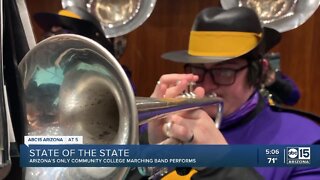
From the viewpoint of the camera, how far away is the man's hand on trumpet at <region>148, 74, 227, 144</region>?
870 millimetres

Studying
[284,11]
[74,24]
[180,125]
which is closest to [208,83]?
[180,125]

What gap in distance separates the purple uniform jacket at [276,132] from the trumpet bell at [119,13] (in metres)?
0.53

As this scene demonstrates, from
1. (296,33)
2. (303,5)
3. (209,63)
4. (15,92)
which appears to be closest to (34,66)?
(15,92)

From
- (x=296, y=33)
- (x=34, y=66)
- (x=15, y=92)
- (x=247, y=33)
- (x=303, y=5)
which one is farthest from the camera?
(x=296, y=33)

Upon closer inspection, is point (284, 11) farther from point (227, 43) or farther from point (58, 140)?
point (58, 140)

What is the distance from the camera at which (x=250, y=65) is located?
46.4 inches

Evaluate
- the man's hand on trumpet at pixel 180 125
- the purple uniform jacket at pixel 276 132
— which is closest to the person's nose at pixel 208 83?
the purple uniform jacket at pixel 276 132

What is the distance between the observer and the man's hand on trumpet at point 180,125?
87cm

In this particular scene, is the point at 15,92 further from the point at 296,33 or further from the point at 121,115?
the point at 296,33

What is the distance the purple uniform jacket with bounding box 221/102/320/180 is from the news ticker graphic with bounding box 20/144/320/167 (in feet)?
0.29

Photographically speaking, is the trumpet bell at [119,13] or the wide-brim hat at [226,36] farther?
the trumpet bell at [119,13]

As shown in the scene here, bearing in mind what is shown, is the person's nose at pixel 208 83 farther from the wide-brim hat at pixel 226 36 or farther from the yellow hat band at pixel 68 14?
the yellow hat band at pixel 68 14

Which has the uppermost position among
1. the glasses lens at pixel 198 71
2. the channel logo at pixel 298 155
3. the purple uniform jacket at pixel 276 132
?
the glasses lens at pixel 198 71

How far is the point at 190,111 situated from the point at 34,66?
292 mm
